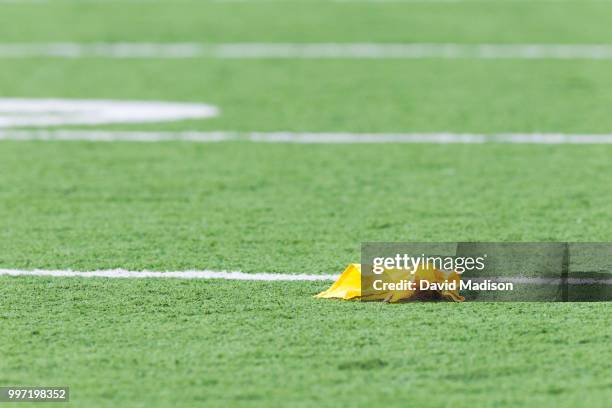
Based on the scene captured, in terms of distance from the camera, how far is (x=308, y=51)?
401 inches

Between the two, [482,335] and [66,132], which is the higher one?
[66,132]

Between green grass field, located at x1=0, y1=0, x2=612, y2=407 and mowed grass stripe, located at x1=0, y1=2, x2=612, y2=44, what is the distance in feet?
4.87

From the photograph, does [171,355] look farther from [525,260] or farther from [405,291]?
[525,260]

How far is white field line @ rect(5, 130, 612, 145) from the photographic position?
6.54 metres

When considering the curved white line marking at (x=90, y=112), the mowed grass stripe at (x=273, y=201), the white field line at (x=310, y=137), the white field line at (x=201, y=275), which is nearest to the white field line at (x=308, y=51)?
the curved white line marking at (x=90, y=112)

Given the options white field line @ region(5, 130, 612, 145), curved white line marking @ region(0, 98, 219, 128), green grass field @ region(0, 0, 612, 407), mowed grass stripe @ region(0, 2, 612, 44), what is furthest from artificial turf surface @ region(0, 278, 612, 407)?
mowed grass stripe @ region(0, 2, 612, 44)

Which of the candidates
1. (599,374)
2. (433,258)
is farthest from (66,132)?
(599,374)

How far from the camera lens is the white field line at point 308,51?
9875mm

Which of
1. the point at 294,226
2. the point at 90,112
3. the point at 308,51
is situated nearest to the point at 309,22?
the point at 308,51

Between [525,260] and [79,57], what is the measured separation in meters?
6.42

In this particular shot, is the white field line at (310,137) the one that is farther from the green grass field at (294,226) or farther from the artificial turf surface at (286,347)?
the artificial turf surface at (286,347)

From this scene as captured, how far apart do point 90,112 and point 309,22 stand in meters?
4.74

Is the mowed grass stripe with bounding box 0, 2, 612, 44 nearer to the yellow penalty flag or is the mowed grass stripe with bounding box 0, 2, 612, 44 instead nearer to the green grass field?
the green grass field

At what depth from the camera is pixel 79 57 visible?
390 inches
